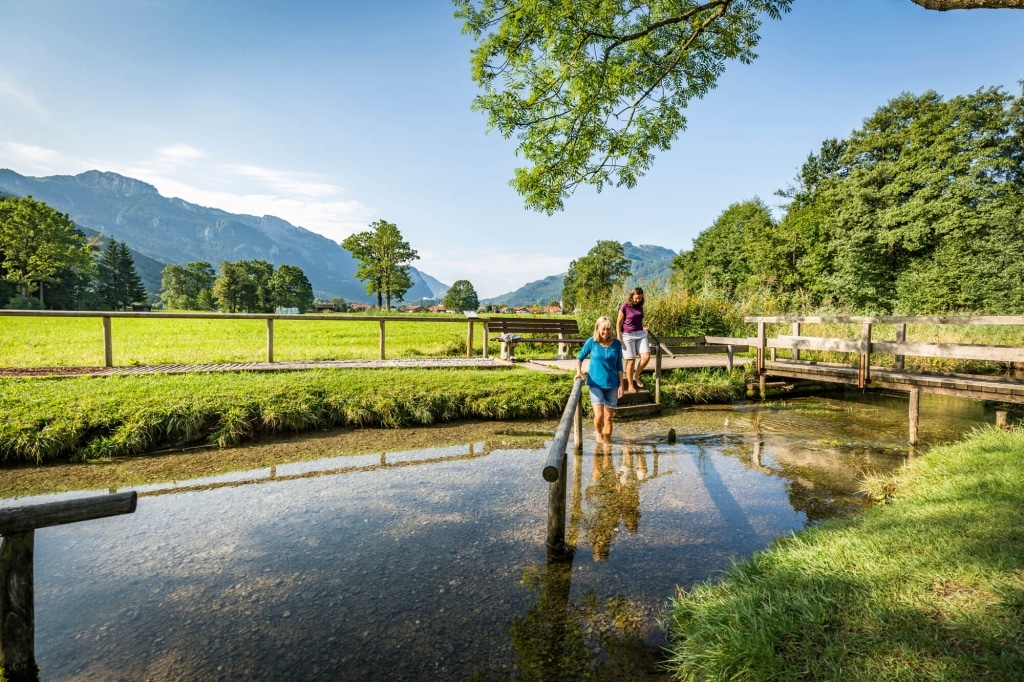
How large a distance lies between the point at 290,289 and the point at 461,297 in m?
44.0

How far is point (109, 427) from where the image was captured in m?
7.50

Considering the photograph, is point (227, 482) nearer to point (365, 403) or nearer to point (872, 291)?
point (365, 403)

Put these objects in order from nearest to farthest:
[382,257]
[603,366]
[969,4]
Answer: [969,4] < [603,366] < [382,257]

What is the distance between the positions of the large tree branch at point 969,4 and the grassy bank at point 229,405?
26.2 feet

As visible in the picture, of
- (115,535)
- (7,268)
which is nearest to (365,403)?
(115,535)

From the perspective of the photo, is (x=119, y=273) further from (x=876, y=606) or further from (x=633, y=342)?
(x=876, y=606)

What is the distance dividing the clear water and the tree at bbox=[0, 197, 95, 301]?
200 ft

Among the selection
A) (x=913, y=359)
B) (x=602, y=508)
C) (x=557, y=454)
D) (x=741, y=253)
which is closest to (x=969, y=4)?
(x=557, y=454)

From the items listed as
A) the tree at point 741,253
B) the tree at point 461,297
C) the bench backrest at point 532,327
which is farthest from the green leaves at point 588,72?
the tree at point 461,297

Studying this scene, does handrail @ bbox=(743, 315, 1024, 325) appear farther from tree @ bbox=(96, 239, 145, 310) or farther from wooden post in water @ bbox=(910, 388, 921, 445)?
tree @ bbox=(96, 239, 145, 310)

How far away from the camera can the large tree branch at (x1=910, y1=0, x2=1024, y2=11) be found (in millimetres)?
3864

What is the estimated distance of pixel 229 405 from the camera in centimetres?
841

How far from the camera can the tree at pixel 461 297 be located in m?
A: 120

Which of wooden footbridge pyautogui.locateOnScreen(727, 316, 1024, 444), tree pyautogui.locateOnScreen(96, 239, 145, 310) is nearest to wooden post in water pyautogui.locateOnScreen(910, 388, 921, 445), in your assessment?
wooden footbridge pyautogui.locateOnScreen(727, 316, 1024, 444)
